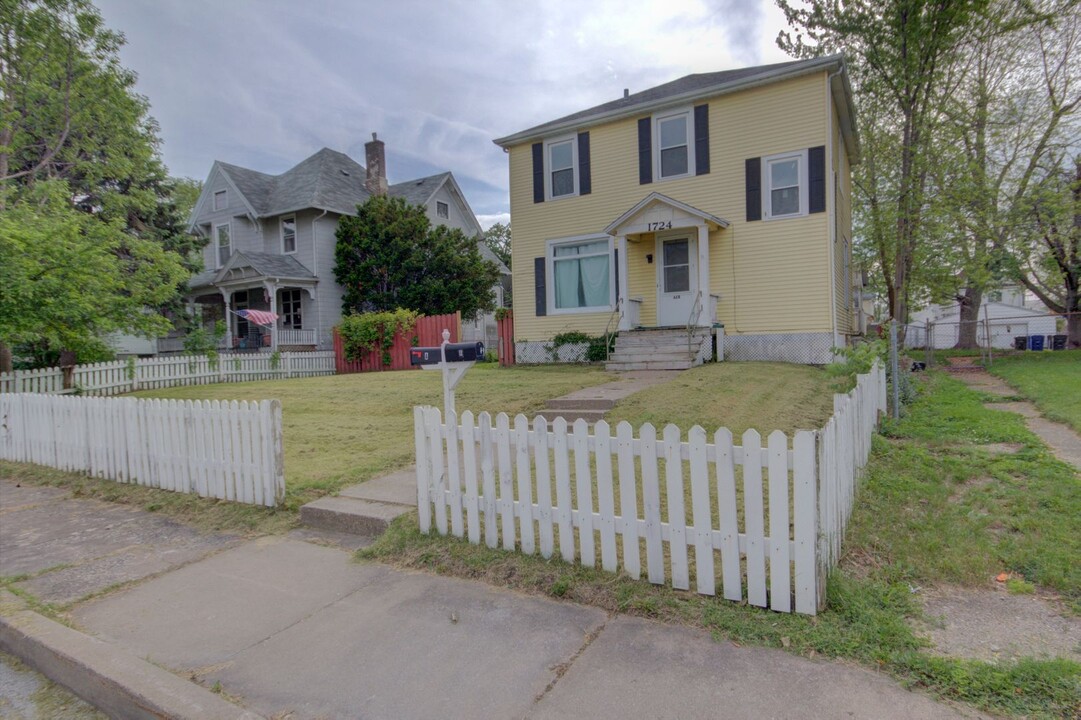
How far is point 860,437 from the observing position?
17.3ft

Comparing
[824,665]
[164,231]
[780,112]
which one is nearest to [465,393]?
[824,665]

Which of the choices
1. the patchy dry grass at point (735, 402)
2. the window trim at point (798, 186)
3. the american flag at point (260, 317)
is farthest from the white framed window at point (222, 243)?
the patchy dry grass at point (735, 402)

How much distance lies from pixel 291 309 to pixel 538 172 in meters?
13.9

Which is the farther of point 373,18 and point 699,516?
point 373,18

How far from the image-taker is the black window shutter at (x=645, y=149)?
15.0 metres

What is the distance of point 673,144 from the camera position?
49.1ft

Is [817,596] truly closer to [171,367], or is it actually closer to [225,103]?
[171,367]

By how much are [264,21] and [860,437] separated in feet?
43.3

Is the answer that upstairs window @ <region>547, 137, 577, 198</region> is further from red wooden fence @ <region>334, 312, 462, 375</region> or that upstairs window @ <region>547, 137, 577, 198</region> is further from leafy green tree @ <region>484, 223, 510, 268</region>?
leafy green tree @ <region>484, 223, 510, 268</region>

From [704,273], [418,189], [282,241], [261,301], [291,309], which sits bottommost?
[704,273]

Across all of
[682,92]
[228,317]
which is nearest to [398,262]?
[228,317]

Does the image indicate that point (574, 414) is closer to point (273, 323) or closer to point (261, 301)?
point (273, 323)

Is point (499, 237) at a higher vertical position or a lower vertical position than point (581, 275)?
higher

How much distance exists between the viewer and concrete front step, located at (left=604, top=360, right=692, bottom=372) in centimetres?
1230
